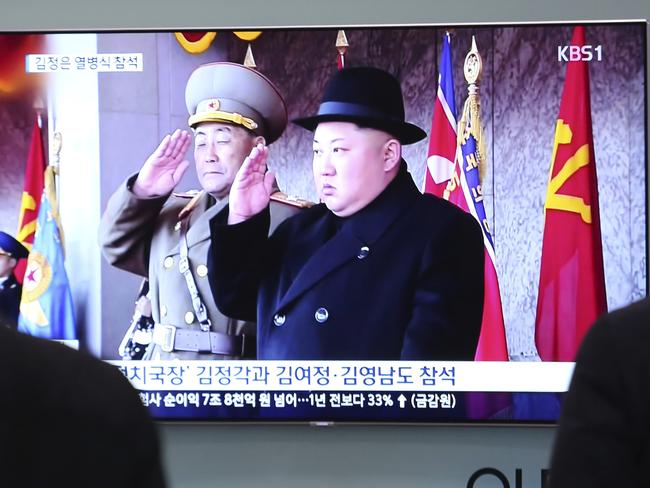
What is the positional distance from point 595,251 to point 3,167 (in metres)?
2.10

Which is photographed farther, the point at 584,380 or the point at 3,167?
the point at 3,167

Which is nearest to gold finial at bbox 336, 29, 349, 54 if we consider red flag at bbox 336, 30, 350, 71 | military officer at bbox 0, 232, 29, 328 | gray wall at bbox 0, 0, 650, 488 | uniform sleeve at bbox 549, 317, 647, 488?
red flag at bbox 336, 30, 350, 71

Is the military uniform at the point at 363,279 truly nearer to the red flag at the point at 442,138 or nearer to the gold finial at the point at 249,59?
the red flag at the point at 442,138

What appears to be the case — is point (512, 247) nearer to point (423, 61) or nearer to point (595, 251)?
point (595, 251)

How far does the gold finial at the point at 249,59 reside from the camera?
338 cm

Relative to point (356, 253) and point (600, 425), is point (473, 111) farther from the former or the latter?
point (600, 425)

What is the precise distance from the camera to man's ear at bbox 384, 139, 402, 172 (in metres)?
3.34

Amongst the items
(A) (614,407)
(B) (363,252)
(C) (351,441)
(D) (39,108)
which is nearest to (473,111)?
(B) (363,252)

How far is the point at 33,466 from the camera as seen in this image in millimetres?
943

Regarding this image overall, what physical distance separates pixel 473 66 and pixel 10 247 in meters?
1.75

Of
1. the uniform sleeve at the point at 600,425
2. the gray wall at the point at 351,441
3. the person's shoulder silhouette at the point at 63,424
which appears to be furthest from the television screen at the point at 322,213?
the person's shoulder silhouette at the point at 63,424

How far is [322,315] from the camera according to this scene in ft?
10.9

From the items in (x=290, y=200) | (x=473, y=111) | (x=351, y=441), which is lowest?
(x=351, y=441)

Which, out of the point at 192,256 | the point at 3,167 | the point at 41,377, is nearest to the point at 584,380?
the point at 41,377
